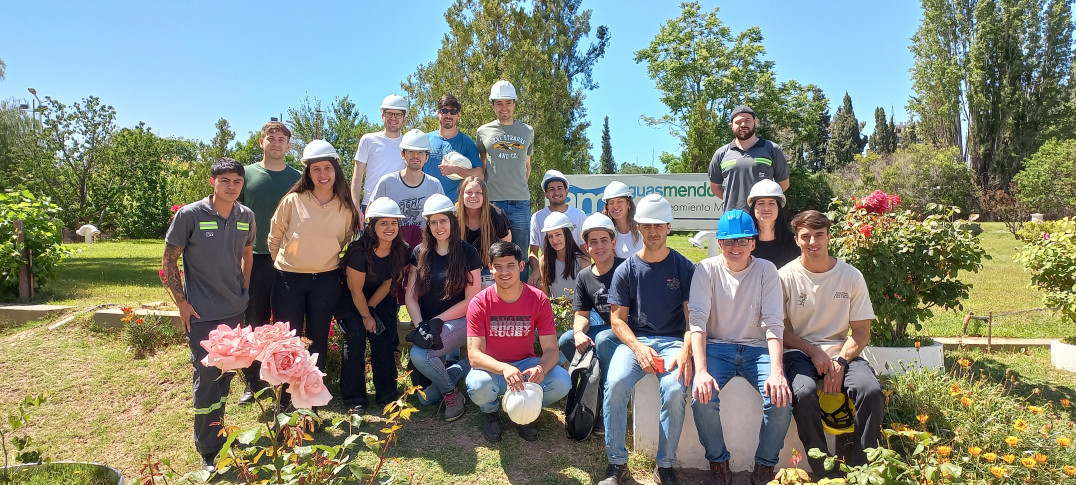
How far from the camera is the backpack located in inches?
157

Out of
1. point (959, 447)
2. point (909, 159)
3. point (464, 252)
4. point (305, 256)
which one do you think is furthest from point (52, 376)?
point (909, 159)

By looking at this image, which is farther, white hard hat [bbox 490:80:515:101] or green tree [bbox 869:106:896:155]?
green tree [bbox 869:106:896:155]

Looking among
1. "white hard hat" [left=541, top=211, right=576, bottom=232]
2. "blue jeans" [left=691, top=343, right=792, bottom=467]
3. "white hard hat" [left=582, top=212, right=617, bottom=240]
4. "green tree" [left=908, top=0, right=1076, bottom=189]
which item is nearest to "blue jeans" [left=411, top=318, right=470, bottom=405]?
"white hard hat" [left=541, top=211, right=576, bottom=232]

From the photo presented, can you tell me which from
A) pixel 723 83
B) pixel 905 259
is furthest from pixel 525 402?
pixel 723 83

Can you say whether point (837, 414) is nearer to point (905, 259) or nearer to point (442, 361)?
point (905, 259)

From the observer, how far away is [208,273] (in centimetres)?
374

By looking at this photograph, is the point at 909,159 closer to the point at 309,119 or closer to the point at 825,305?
the point at 309,119

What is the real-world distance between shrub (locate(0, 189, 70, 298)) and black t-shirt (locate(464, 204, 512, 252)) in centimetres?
592

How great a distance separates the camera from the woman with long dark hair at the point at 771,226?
423cm

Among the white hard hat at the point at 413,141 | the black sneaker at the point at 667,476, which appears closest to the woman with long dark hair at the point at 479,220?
the white hard hat at the point at 413,141

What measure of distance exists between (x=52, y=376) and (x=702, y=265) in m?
5.68

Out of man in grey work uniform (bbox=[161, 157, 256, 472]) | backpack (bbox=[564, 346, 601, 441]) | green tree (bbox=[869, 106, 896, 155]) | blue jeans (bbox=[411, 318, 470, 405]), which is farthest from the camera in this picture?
green tree (bbox=[869, 106, 896, 155])

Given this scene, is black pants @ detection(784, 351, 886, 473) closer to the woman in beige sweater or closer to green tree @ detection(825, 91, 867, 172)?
the woman in beige sweater

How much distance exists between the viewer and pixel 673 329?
3885 mm
